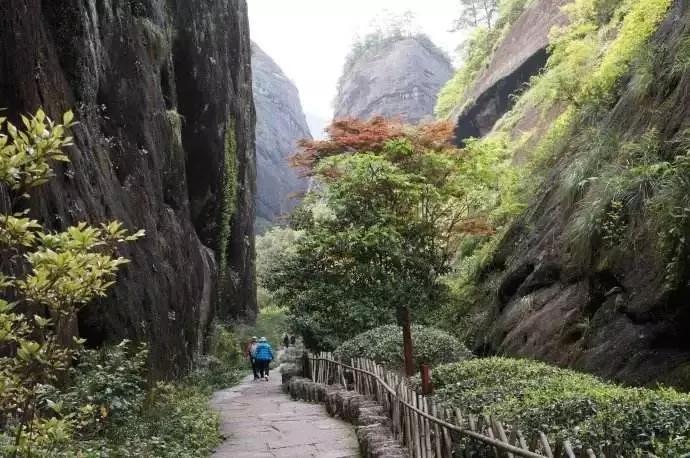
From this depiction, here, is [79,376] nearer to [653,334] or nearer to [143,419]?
[143,419]

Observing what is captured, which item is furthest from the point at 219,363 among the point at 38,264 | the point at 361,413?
the point at 38,264

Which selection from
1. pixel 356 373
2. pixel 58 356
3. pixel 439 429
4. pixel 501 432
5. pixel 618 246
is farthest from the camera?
pixel 356 373

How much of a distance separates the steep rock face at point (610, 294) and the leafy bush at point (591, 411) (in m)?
1.27

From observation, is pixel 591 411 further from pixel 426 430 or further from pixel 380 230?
pixel 380 230

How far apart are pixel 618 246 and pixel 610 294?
2.25 feet

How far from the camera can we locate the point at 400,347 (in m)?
12.0

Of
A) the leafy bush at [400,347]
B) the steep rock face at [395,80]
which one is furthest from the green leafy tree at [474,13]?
the leafy bush at [400,347]

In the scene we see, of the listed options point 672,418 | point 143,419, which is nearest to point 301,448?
point 143,419

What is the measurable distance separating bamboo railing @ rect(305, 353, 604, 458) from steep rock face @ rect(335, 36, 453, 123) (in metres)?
50.9

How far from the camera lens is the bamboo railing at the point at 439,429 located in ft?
11.8

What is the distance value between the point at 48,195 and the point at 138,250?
4134mm

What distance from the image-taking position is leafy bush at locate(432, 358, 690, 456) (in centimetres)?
386

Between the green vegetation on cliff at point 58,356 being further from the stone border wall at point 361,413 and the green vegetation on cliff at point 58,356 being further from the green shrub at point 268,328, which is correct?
the green shrub at point 268,328

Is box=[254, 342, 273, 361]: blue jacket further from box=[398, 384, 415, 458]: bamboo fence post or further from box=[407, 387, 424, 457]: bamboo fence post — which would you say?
box=[407, 387, 424, 457]: bamboo fence post
